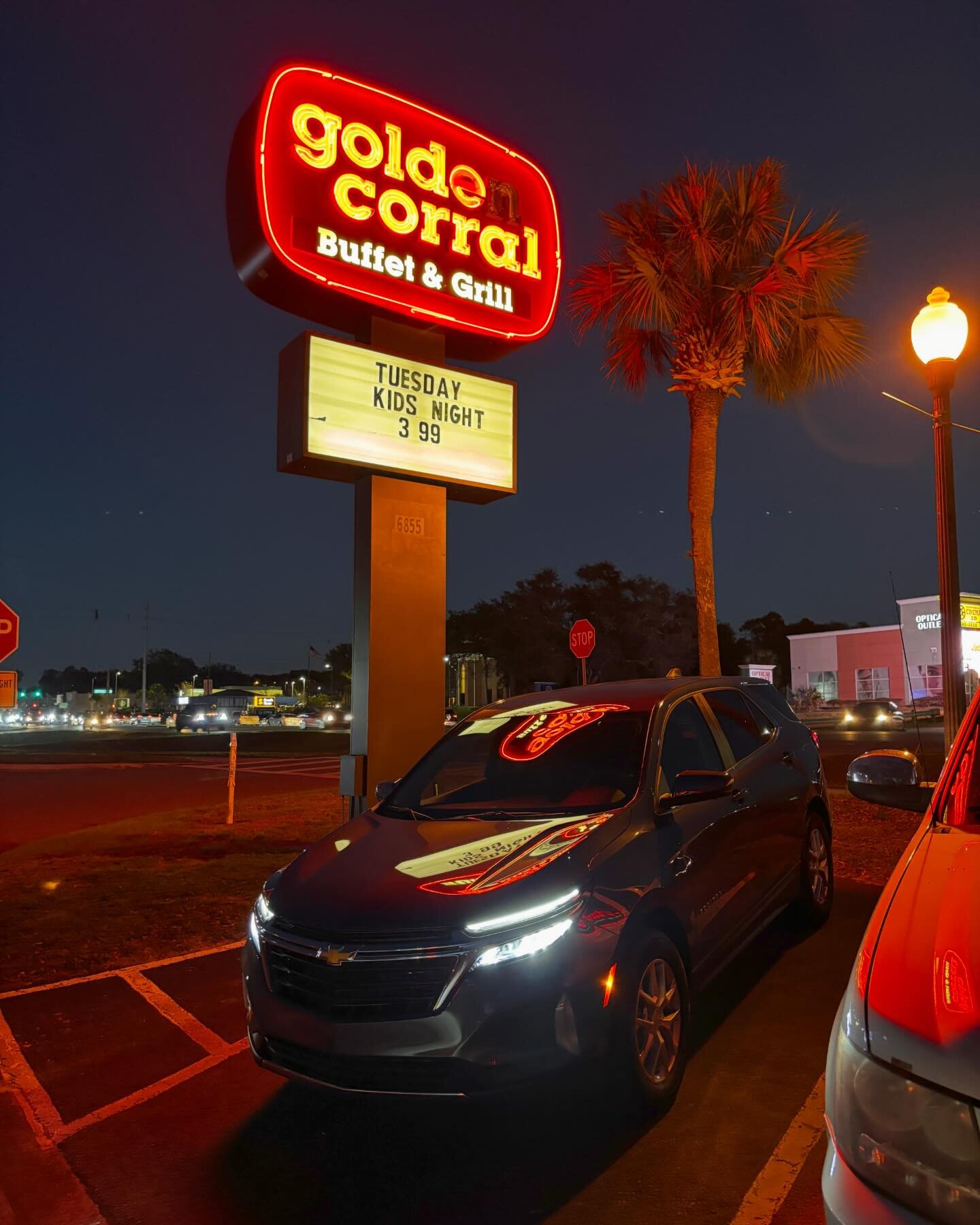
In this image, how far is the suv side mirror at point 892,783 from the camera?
11.8ft

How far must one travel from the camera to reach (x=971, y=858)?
2.61 metres

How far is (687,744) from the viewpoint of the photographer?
5.08 metres

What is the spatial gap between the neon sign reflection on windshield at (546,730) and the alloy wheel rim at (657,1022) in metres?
1.43

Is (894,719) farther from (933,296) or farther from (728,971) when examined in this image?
(728,971)

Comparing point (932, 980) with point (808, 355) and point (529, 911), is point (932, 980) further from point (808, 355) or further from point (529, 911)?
point (808, 355)

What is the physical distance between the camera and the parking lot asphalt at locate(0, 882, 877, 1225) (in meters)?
3.29

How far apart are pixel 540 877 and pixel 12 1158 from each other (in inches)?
92.8

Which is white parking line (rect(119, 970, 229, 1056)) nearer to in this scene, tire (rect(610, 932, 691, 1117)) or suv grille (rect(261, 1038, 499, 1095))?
suv grille (rect(261, 1038, 499, 1095))

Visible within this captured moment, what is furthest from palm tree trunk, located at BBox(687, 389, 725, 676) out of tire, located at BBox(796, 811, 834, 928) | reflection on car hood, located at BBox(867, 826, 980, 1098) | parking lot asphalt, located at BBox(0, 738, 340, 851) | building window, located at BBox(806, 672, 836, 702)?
building window, located at BBox(806, 672, 836, 702)

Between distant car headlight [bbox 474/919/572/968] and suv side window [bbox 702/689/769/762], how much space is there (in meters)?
2.29

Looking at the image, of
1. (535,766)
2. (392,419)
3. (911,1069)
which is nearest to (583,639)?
(392,419)

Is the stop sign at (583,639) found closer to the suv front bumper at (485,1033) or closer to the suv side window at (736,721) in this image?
the suv side window at (736,721)

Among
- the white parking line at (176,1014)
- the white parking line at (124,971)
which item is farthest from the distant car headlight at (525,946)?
the white parking line at (124,971)

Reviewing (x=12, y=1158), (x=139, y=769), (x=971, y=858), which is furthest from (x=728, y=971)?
(x=139, y=769)
